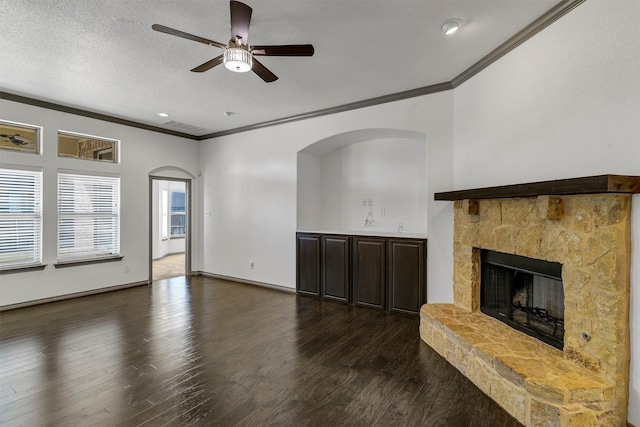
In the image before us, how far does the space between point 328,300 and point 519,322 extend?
2695 mm

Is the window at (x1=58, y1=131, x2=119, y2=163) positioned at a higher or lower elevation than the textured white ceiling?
lower

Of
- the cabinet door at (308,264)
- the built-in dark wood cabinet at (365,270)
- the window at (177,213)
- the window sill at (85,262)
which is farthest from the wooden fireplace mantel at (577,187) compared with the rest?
the window at (177,213)

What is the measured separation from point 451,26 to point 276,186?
12.0 feet

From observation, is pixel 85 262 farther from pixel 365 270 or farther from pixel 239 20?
pixel 239 20

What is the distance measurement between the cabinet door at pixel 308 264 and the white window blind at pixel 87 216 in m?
3.29

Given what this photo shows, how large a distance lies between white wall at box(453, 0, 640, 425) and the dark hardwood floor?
55.4 inches

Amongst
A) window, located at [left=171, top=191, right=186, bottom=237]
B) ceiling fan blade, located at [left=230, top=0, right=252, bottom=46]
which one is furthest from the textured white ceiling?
window, located at [left=171, top=191, right=186, bottom=237]

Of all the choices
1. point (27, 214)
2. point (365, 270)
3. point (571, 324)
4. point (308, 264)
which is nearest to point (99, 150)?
point (27, 214)

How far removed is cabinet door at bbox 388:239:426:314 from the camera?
4.05 metres

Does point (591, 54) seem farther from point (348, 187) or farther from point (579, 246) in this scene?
point (348, 187)

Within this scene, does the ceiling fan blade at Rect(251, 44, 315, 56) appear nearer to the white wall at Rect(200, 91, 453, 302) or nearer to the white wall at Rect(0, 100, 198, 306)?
the white wall at Rect(200, 91, 453, 302)

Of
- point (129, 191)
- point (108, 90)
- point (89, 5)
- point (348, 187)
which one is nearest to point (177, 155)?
point (129, 191)

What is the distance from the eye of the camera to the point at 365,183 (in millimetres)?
5277

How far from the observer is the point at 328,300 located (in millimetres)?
4871
